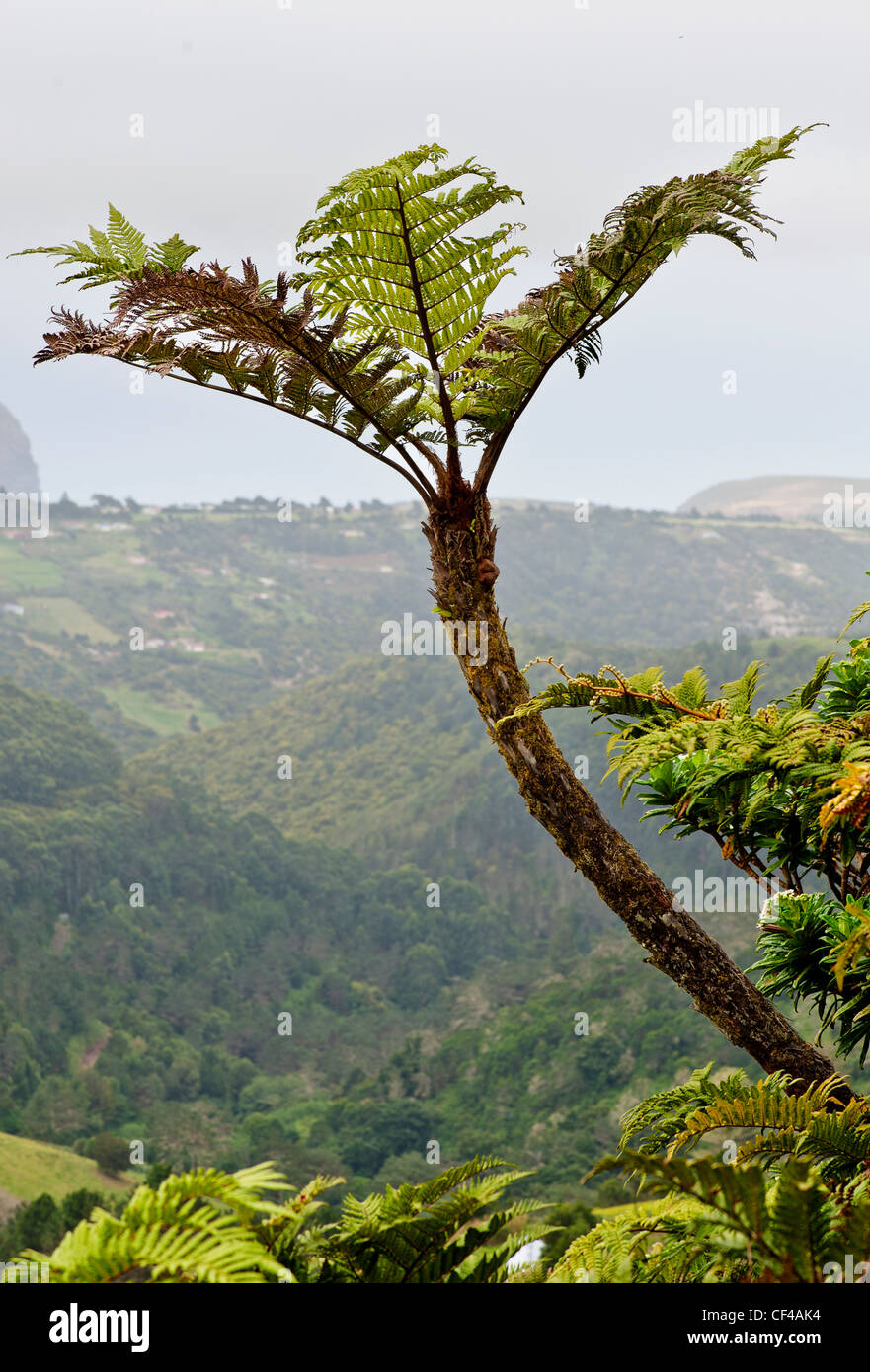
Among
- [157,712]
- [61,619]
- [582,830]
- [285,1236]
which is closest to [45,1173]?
[582,830]

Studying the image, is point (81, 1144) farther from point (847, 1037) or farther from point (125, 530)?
point (125, 530)

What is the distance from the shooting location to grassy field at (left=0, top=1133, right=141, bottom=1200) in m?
36.2

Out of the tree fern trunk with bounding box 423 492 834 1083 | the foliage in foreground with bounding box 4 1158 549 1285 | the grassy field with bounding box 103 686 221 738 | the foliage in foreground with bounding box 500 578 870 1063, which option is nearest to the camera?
the foliage in foreground with bounding box 4 1158 549 1285

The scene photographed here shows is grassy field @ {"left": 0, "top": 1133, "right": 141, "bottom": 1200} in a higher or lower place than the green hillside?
lower

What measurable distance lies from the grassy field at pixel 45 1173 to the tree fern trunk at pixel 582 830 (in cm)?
3875

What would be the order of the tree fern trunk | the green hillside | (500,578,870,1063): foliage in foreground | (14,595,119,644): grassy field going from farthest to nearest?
(14,595,119,644): grassy field < the green hillside < the tree fern trunk < (500,578,870,1063): foliage in foreground

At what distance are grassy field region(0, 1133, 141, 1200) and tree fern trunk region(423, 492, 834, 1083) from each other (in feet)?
127

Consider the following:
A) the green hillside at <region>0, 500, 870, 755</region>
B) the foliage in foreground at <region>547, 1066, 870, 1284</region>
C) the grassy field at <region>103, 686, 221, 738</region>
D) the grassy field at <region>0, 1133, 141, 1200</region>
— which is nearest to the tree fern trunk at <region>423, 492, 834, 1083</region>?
the foliage in foreground at <region>547, 1066, 870, 1284</region>

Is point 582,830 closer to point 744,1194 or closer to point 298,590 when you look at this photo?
point 744,1194

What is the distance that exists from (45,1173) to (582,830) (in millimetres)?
40802

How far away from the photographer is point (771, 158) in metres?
2.48

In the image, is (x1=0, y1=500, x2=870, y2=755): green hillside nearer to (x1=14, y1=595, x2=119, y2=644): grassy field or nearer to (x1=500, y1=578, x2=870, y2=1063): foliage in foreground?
(x1=14, y1=595, x2=119, y2=644): grassy field

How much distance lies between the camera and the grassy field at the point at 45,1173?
36.2m

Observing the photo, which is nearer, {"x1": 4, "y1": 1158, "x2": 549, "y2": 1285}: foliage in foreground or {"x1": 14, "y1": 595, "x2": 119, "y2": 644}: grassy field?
{"x1": 4, "y1": 1158, "x2": 549, "y2": 1285}: foliage in foreground
